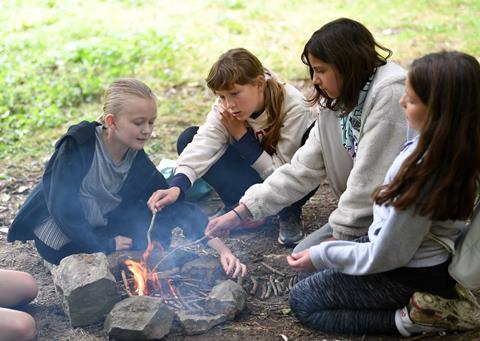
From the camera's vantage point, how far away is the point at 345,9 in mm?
9617

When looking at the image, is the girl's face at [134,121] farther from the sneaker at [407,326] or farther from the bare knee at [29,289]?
the sneaker at [407,326]

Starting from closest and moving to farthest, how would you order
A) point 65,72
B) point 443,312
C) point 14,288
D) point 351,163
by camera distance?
point 443,312 < point 14,288 < point 351,163 < point 65,72

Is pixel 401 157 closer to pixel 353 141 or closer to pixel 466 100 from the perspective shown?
pixel 466 100

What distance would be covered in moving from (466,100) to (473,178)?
1.08 feet

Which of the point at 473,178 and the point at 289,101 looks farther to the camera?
the point at 289,101

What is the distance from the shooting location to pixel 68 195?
11.9 ft

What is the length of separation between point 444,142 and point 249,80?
1.67m

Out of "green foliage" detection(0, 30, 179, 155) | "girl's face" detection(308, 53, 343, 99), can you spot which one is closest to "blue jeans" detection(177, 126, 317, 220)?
"girl's face" detection(308, 53, 343, 99)

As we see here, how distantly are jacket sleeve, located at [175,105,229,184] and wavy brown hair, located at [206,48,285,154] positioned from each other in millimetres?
289

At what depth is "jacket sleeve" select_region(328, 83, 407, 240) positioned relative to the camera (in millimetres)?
3301

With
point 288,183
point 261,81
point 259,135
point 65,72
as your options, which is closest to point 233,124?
point 259,135

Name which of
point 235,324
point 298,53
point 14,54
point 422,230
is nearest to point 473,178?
point 422,230

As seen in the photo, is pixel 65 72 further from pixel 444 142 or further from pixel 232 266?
pixel 444 142

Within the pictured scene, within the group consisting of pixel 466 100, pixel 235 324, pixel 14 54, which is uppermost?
pixel 466 100
